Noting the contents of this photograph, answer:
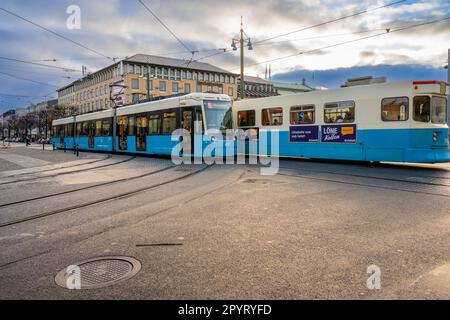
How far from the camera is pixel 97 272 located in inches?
153

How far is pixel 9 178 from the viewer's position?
12.5 m

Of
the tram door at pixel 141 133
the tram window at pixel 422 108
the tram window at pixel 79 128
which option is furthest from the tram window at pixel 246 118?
the tram window at pixel 79 128

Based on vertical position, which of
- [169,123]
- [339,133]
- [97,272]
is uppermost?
[169,123]

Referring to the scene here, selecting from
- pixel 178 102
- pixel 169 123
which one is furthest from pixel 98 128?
pixel 178 102

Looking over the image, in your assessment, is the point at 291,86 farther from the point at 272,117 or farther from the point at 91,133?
the point at 272,117

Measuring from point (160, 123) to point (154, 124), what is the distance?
2.24 ft

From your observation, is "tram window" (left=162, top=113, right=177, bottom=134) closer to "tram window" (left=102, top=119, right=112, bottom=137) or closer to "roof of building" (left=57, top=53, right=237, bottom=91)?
→ "tram window" (left=102, top=119, right=112, bottom=137)

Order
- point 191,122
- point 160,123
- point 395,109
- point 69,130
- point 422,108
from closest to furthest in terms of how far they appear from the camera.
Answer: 1. point 422,108
2. point 395,109
3. point 191,122
4. point 160,123
5. point 69,130

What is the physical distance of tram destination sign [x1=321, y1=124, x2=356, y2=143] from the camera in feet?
47.5

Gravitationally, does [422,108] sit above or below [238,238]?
above

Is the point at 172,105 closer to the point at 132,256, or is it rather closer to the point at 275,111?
the point at 275,111

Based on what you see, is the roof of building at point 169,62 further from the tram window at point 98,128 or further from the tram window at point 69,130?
the tram window at point 98,128
